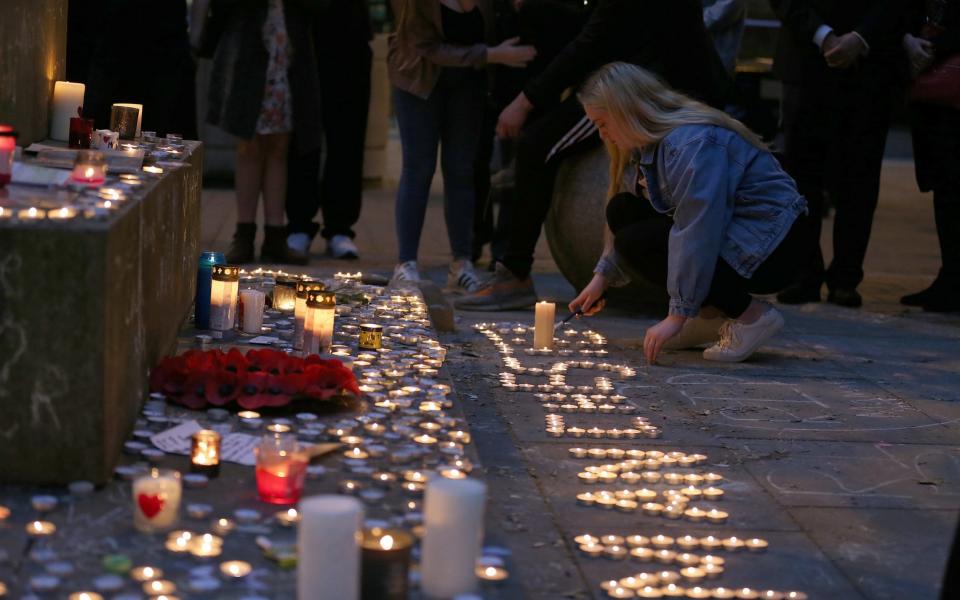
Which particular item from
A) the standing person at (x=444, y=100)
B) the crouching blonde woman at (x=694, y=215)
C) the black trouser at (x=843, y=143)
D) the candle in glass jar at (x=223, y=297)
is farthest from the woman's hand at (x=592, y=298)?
the black trouser at (x=843, y=143)

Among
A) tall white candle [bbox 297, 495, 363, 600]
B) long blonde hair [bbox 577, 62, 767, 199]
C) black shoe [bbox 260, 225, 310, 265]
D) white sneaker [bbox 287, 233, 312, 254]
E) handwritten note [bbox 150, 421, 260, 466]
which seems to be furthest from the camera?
white sneaker [bbox 287, 233, 312, 254]

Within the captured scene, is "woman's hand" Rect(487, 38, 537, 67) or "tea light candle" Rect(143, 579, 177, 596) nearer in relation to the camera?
"tea light candle" Rect(143, 579, 177, 596)

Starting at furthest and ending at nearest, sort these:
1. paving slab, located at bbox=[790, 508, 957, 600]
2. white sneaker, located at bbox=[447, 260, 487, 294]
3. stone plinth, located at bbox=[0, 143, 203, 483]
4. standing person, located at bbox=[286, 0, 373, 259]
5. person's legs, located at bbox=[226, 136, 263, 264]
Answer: standing person, located at bbox=[286, 0, 373, 259]
person's legs, located at bbox=[226, 136, 263, 264]
white sneaker, located at bbox=[447, 260, 487, 294]
paving slab, located at bbox=[790, 508, 957, 600]
stone plinth, located at bbox=[0, 143, 203, 483]

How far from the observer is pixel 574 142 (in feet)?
20.0

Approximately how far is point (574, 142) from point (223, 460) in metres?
3.11

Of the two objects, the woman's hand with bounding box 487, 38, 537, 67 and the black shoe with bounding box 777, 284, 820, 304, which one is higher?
the woman's hand with bounding box 487, 38, 537, 67

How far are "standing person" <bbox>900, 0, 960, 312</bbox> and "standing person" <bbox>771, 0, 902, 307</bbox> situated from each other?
0.15 metres

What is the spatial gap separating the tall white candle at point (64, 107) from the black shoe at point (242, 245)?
7.59ft

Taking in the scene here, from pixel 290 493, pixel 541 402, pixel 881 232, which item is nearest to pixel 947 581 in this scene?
pixel 290 493

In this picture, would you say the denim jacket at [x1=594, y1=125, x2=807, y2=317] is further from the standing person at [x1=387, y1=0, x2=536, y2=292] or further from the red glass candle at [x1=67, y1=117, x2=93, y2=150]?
the red glass candle at [x1=67, y1=117, x2=93, y2=150]

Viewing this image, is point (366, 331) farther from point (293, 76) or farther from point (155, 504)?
point (293, 76)

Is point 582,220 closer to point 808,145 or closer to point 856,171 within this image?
point 808,145

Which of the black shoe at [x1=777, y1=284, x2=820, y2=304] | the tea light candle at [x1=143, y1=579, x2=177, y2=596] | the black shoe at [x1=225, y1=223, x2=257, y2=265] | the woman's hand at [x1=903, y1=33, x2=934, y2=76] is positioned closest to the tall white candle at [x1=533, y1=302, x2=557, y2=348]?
the black shoe at [x1=777, y1=284, x2=820, y2=304]

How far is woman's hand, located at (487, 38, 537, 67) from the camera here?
20.7ft
